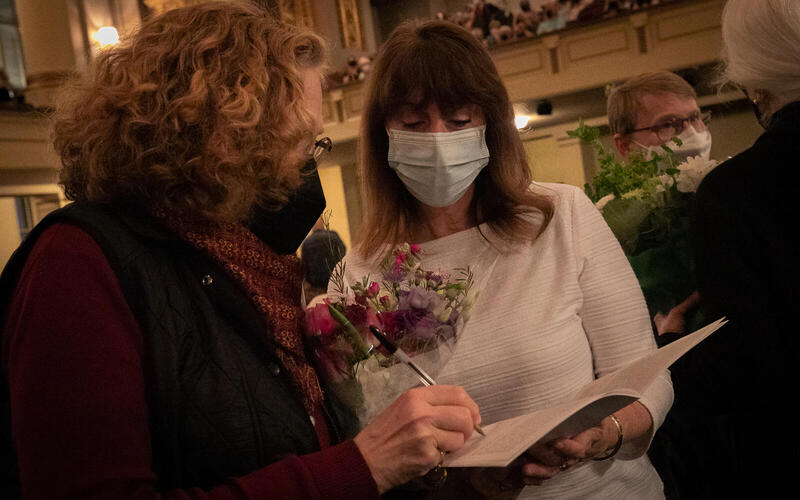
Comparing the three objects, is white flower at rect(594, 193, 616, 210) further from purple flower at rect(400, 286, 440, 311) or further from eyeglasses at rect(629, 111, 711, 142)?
purple flower at rect(400, 286, 440, 311)

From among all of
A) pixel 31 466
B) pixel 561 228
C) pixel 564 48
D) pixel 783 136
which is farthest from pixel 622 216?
pixel 564 48

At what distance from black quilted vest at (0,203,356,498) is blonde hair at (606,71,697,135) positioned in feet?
8.11

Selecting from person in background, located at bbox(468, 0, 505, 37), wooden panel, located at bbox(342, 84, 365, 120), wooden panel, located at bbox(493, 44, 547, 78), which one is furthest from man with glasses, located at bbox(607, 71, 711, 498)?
wooden panel, located at bbox(342, 84, 365, 120)

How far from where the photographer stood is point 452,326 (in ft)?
4.33

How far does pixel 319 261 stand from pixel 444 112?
1.39 metres

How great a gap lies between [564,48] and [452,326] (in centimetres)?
950

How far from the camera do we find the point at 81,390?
971 mm

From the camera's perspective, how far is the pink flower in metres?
1.28

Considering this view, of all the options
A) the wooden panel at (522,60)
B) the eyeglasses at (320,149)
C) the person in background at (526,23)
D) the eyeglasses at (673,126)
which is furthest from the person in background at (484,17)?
the eyeglasses at (320,149)

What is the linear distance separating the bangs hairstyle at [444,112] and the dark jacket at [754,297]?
419 mm

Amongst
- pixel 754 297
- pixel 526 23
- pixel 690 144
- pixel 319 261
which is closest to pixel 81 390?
pixel 754 297

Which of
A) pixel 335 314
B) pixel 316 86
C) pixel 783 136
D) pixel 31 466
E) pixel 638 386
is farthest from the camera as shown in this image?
pixel 783 136

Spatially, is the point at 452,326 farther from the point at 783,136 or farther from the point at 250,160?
the point at 783,136

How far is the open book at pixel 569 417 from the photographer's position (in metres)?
1.04
